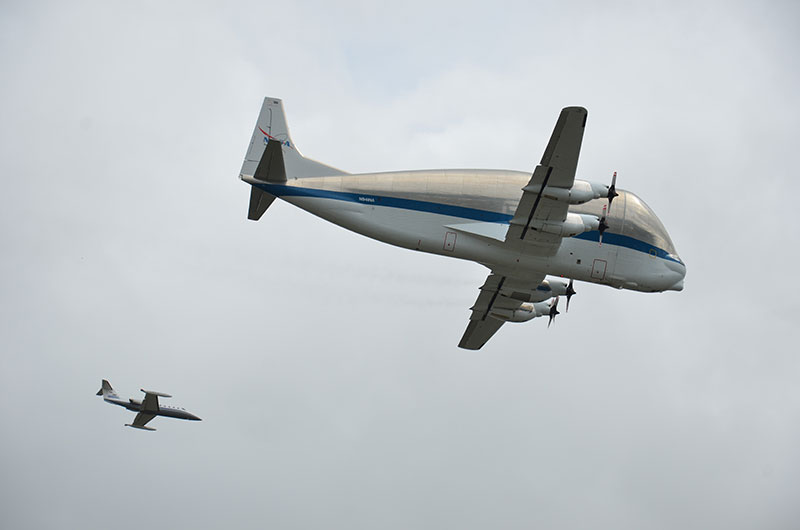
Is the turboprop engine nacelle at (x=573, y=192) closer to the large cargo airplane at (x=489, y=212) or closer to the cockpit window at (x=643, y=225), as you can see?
the large cargo airplane at (x=489, y=212)

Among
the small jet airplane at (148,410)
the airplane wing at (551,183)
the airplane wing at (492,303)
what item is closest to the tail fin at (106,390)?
the small jet airplane at (148,410)

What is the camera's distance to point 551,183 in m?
33.4

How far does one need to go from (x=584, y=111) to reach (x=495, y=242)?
774cm

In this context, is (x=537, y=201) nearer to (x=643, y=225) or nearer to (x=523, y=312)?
(x=643, y=225)

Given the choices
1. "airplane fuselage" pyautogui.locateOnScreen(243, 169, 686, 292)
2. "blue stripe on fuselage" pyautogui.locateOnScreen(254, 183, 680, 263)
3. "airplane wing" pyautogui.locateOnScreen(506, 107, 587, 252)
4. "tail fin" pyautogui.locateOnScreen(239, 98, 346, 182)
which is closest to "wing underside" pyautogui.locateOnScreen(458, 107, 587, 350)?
"airplane wing" pyautogui.locateOnScreen(506, 107, 587, 252)

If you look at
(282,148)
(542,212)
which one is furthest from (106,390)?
(542,212)

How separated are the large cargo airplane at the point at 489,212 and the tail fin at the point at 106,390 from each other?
29.6 m

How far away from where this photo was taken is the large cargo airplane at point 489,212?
3472 centimetres

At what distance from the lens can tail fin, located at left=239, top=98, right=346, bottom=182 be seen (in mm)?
36375

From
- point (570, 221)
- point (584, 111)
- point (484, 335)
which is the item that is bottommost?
point (484, 335)

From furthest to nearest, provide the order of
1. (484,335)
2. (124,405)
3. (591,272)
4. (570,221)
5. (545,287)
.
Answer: (124,405)
(484,335)
(545,287)
(591,272)
(570,221)

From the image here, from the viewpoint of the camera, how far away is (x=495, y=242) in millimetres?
35969

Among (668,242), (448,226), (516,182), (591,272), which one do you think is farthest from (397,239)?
(668,242)

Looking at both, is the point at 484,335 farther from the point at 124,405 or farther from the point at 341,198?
the point at 124,405
